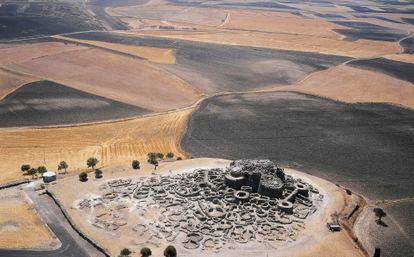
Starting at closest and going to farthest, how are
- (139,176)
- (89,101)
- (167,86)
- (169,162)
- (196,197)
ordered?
(196,197) → (139,176) → (169,162) → (89,101) → (167,86)

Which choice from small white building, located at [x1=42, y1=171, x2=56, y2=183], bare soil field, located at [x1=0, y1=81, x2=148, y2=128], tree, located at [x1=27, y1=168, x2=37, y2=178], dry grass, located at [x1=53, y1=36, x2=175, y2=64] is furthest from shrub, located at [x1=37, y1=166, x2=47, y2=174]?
dry grass, located at [x1=53, y1=36, x2=175, y2=64]

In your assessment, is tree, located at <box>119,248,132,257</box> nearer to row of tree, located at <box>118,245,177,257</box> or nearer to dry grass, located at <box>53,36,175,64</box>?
row of tree, located at <box>118,245,177,257</box>

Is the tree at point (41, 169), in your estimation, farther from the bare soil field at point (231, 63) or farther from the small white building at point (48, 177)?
the bare soil field at point (231, 63)

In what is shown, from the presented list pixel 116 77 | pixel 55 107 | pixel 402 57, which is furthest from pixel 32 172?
pixel 402 57

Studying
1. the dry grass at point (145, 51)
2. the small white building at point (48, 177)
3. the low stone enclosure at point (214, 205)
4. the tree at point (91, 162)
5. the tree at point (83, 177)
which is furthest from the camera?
the dry grass at point (145, 51)

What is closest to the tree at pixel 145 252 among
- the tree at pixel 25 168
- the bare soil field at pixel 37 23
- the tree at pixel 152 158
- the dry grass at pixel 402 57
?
the tree at pixel 152 158

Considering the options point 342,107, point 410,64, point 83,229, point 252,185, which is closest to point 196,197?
point 252,185

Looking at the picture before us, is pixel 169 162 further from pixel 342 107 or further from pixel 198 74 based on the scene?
pixel 198 74
